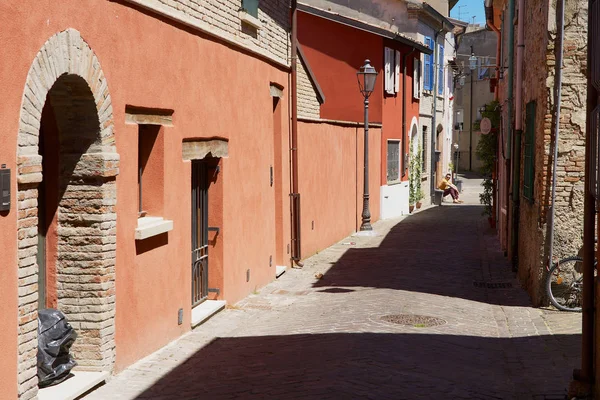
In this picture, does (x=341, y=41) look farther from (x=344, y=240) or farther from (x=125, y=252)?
(x=125, y=252)

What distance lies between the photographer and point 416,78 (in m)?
31.0

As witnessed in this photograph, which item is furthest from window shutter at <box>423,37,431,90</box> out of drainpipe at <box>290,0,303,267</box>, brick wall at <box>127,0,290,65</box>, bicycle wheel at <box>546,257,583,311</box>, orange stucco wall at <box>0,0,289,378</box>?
bicycle wheel at <box>546,257,583,311</box>

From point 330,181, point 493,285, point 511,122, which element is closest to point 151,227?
point 493,285

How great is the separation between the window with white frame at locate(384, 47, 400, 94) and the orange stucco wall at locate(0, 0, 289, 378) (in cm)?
1346

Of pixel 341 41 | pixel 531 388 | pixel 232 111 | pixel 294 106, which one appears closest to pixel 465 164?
pixel 341 41

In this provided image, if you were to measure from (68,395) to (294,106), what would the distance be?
937 cm

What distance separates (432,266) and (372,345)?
678 centimetres

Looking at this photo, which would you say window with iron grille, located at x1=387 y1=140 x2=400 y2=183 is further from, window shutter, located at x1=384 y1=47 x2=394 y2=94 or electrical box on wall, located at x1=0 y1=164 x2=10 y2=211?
electrical box on wall, located at x1=0 y1=164 x2=10 y2=211

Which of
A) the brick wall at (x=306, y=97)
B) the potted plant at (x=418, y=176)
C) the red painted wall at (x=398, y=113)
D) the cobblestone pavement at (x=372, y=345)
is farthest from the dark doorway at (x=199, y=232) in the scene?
the potted plant at (x=418, y=176)

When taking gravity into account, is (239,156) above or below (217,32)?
below

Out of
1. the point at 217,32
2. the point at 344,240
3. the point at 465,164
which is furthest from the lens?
the point at 465,164

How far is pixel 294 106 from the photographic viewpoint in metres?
15.7

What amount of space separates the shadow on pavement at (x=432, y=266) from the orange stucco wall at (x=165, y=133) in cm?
203

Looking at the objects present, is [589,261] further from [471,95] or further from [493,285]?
[471,95]
